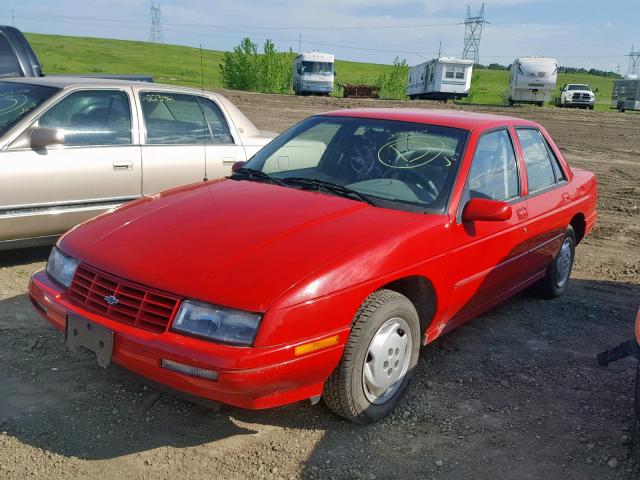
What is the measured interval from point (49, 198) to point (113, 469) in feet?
10.0

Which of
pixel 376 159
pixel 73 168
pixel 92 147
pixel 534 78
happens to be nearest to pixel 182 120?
pixel 92 147

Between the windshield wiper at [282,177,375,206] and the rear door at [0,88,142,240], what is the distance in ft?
7.38

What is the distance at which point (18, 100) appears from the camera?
18.2ft

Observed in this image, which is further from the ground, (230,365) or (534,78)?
(534,78)

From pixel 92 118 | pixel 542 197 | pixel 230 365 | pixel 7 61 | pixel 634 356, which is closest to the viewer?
pixel 230 365

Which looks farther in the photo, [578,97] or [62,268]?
[578,97]

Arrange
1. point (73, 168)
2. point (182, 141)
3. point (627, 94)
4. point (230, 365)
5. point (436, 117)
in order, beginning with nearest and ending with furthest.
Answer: point (230, 365)
point (436, 117)
point (73, 168)
point (182, 141)
point (627, 94)

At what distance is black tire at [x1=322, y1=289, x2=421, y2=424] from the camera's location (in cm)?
303

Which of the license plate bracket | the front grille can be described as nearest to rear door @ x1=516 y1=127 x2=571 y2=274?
the front grille

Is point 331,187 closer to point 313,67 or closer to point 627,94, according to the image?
point 313,67

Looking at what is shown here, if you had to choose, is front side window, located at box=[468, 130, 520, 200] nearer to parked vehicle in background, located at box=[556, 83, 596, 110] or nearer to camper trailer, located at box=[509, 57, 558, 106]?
camper trailer, located at box=[509, 57, 558, 106]

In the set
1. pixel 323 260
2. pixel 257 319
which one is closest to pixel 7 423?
pixel 257 319

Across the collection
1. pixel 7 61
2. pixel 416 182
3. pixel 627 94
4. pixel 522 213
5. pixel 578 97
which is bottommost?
pixel 522 213

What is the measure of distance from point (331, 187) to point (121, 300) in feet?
4.83
